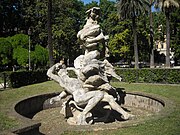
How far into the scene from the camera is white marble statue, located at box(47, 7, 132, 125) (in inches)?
392

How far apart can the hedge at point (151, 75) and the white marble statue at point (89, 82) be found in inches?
332

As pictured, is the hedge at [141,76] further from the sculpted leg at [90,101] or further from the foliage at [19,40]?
the foliage at [19,40]

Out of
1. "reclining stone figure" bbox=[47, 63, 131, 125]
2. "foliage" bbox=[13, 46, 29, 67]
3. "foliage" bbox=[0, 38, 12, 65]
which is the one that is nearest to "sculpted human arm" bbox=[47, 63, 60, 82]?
"reclining stone figure" bbox=[47, 63, 131, 125]

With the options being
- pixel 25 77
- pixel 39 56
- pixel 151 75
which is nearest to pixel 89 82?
pixel 151 75

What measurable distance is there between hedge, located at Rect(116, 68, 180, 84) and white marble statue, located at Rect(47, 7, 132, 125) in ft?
27.7

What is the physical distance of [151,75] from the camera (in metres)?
20.0

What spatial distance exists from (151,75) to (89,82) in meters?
10.4

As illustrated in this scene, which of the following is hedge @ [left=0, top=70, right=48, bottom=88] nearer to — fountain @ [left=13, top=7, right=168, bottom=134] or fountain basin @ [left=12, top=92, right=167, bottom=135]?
fountain basin @ [left=12, top=92, right=167, bottom=135]

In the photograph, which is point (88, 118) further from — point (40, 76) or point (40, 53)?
point (40, 53)

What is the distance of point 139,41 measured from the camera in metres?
47.7

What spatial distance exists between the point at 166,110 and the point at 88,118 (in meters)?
2.74

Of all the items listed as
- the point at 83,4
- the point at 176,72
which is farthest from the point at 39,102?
the point at 83,4

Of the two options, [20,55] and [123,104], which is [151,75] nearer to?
[123,104]

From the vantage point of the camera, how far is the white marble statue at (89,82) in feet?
32.7
